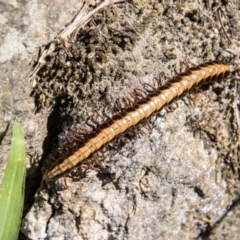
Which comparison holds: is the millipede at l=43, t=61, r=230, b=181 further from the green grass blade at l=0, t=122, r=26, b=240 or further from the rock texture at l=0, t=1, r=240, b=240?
the green grass blade at l=0, t=122, r=26, b=240

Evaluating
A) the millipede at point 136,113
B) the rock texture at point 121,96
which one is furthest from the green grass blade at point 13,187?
the rock texture at point 121,96

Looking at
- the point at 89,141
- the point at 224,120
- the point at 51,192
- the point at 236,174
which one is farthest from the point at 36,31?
the point at 236,174

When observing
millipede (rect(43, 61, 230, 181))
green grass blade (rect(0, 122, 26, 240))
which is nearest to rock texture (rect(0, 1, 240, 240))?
millipede (rect(43, 61, 230, 181))

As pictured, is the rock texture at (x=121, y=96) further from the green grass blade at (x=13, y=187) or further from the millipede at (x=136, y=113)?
the green grass blade at (x=13, y=187)

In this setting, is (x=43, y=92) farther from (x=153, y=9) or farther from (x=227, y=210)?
(x=227, y=210)

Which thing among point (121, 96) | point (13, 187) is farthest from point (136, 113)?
point (13, 187)
